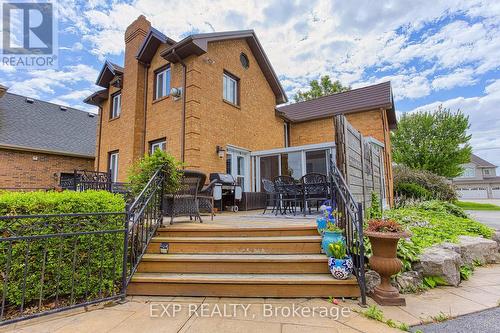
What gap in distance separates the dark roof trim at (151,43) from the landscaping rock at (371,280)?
889cm

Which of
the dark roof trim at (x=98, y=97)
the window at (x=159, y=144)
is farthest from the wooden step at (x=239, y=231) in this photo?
the dark roof trim at (x=98, y=97)

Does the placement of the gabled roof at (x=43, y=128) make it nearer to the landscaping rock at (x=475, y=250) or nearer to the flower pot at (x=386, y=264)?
the flower pot at (x=386, y=264)

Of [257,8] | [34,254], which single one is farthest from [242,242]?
[257,8]

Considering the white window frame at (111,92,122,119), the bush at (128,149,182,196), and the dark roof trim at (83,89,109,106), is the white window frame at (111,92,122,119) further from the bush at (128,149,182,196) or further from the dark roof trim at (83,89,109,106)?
the bush at (128,149,182,196)

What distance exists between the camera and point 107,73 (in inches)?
441

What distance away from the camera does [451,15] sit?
30.6ft

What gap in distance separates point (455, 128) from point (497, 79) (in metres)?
4.63

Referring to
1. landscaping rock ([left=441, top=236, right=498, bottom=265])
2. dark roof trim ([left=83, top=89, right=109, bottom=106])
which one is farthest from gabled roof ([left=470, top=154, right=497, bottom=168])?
dark roof trim ([left=83, top=89, right=109, bottom=106])

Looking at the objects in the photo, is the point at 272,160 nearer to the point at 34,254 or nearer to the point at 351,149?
the point at 351,149

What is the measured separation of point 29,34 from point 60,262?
31.4 ft

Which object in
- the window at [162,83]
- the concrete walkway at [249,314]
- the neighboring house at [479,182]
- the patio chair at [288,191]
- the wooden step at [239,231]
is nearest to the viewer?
the concrete walkway at [249,314]

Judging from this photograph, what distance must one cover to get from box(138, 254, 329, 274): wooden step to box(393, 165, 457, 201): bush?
1213cm

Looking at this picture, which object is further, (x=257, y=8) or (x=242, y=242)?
(x=257, y=8)

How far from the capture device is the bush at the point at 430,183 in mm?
13376
